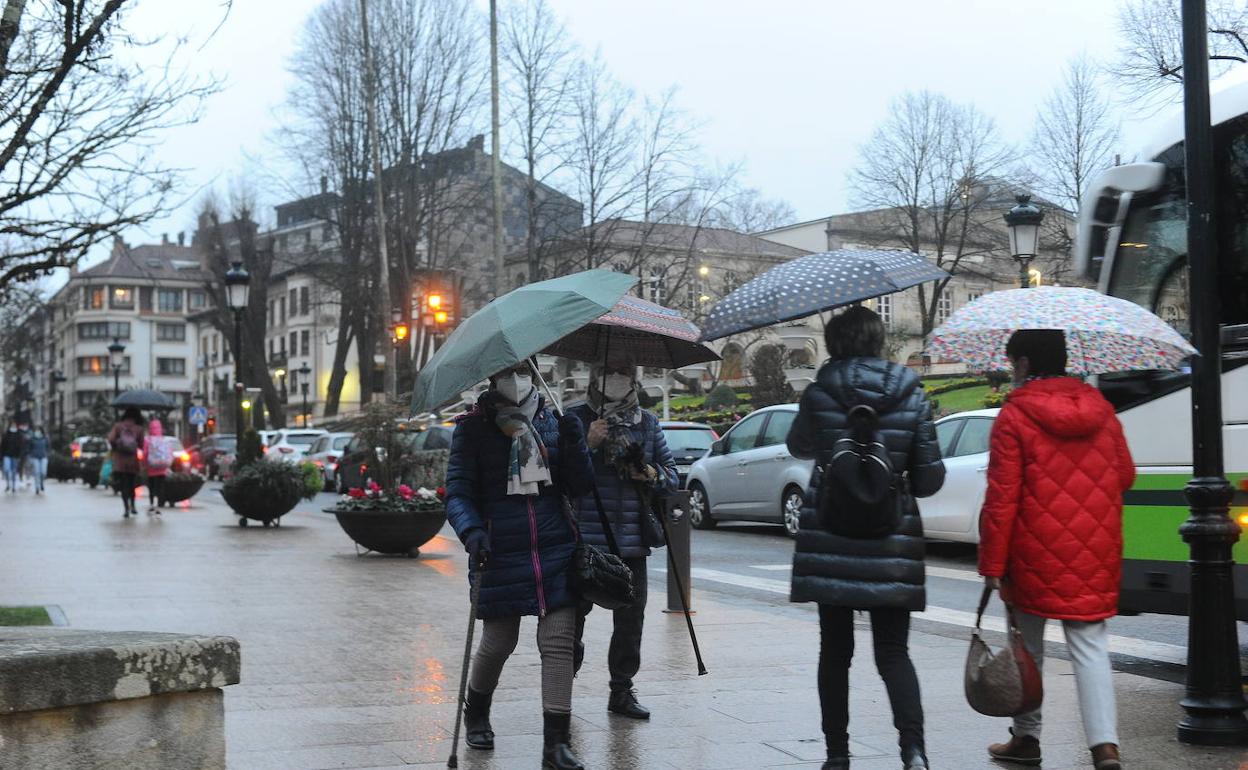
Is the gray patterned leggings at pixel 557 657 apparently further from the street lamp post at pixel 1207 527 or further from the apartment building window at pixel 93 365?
the apartment building window at pixel 93 365

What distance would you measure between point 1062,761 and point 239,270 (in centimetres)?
2033

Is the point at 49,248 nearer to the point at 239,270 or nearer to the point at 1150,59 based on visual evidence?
the point at 239,270

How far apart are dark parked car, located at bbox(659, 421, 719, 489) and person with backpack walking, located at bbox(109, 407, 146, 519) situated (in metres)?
9.09

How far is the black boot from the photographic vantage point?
6578 millimetres

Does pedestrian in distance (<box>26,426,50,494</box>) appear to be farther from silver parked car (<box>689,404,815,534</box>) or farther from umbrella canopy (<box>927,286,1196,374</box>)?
umbrella canopy (<box>927,286,1196,374</box>)

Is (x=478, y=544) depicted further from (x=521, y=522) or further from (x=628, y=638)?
(x=628, y=638)

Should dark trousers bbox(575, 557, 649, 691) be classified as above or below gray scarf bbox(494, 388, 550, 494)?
below

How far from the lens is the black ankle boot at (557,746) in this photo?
5.49 metres

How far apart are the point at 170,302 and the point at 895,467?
13380 cm

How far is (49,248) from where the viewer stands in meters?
10.9

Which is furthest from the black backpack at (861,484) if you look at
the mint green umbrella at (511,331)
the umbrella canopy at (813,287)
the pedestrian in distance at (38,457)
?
the pedestrian in distance at (38,457)

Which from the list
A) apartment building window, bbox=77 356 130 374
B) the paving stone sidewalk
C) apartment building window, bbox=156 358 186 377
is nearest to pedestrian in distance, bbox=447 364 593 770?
the paving stone sidewalk

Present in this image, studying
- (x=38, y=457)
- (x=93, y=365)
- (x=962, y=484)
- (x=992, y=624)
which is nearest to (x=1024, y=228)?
(x=962, y=484)

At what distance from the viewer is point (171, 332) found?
432 ft
